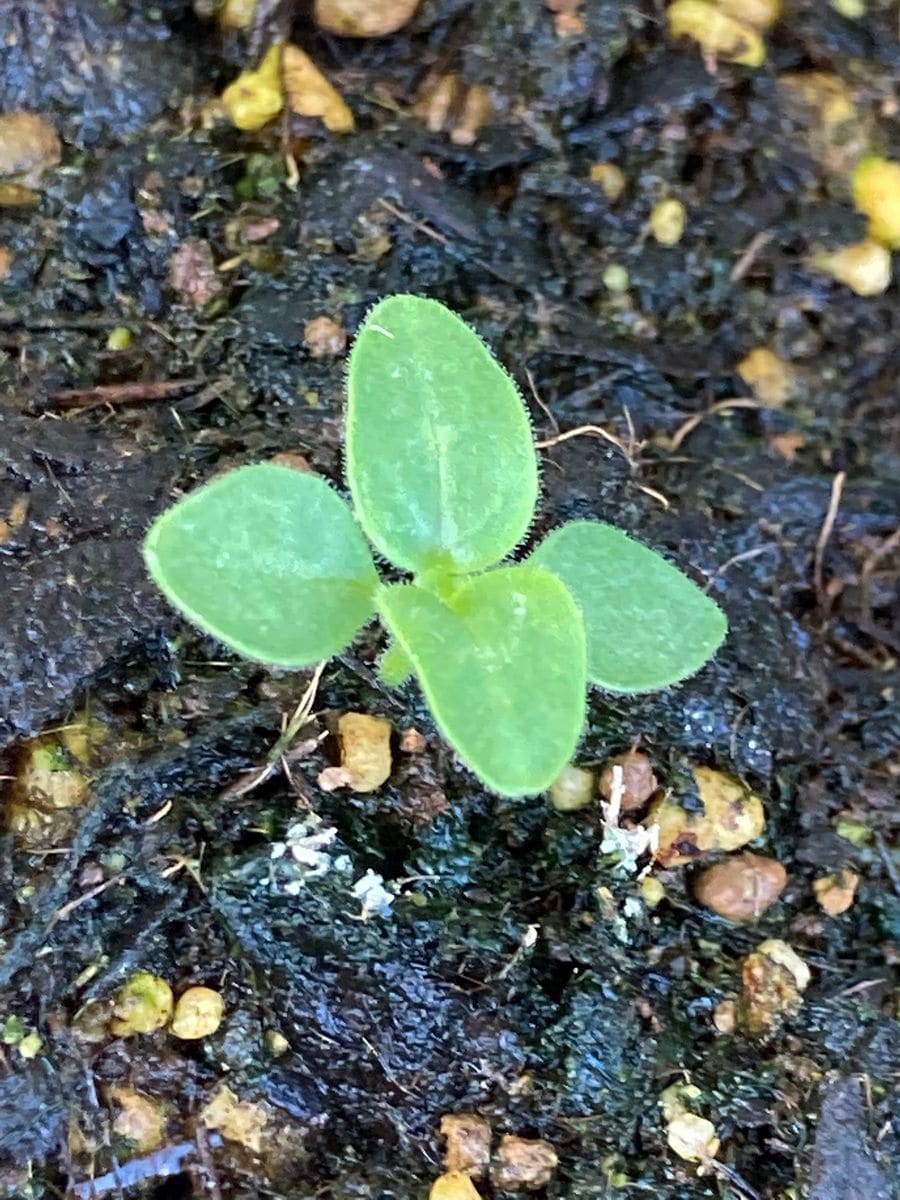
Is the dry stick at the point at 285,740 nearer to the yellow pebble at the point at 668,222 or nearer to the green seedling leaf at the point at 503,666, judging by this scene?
the green seedling leaf at the point at 503,666

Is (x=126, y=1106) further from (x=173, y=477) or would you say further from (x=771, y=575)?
(x=771, y=575)

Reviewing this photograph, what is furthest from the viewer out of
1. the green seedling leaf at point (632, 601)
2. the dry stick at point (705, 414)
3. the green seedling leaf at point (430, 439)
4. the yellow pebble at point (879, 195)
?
the yellow pebble at point (879, 195)

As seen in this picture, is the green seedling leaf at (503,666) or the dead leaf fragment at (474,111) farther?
the dead leaf fragment at (474,111)

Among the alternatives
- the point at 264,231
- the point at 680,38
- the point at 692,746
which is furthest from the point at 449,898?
the point at 680,38

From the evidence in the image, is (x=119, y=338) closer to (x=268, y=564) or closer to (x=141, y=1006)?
(x=268, y=564)

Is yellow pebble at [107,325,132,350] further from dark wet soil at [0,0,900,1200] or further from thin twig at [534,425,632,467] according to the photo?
thin twig at [534,425,632,467]

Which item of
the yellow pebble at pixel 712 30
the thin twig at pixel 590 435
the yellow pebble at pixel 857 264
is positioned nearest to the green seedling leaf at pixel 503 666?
the thin twig at pixel 590 435
